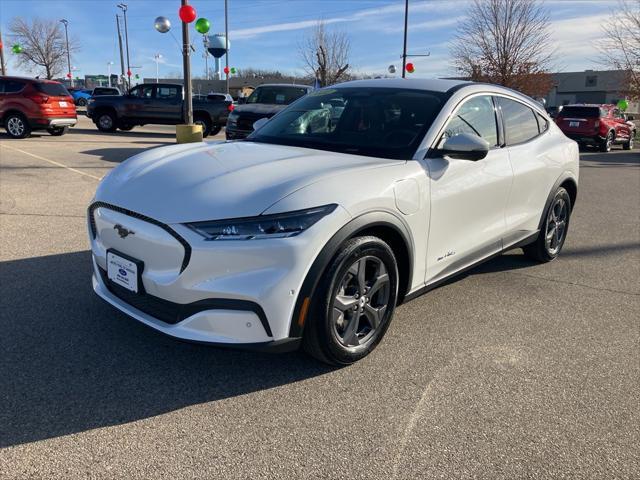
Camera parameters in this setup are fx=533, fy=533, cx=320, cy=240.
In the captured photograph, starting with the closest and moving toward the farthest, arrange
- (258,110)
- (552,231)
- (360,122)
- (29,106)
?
(360,122)
(552,231)
(258,110)
(29,106)

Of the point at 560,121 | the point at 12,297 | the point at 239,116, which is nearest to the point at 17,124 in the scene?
the point at 239,116

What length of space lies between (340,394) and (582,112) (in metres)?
20.4

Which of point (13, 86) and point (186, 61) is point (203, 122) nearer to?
point (13, 86)

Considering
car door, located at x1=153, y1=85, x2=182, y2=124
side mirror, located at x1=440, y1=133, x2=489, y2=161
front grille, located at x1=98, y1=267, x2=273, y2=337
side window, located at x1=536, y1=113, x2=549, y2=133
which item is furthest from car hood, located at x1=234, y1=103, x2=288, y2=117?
front grille, located at x1=98, y1=267, x2=273, y2=337

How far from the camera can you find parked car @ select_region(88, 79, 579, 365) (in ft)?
8.41

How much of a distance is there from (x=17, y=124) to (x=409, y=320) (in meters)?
15.7

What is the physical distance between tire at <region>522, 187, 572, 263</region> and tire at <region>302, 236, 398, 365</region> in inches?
96.7

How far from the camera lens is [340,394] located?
283 cm

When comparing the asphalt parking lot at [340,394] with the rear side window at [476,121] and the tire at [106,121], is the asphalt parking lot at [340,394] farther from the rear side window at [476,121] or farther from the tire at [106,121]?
the tire at [106,121]

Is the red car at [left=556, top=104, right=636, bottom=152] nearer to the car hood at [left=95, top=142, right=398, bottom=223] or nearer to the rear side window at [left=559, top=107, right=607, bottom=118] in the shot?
the rear side window at [left=559, top=107, right=607, bottom=118]

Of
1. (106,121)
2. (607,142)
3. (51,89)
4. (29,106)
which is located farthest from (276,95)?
(607,142)

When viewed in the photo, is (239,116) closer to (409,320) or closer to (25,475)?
(409,320)

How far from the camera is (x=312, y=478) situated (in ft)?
7.23

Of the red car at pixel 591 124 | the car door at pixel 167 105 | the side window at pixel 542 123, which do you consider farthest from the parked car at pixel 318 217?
the red car at pixel 591 124
